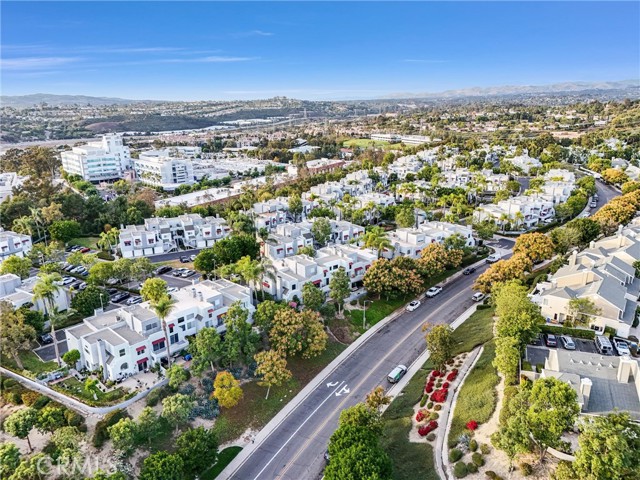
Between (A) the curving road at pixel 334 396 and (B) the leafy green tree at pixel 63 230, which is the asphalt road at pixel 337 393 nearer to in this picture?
(A) the curving road at pixel 334 396

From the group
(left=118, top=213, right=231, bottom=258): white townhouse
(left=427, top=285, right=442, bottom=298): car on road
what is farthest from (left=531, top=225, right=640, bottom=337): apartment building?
(left=118, top=213, right=231, bottom=258): white townhouse

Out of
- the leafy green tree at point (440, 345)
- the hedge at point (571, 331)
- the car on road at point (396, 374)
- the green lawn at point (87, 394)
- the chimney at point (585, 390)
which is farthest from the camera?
the hedge at point (571, 331)

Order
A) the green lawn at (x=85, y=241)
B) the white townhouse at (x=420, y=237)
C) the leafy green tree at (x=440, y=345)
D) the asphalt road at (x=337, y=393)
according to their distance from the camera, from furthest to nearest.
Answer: the green lawn at (x=85, y=241)
the white townhouse at (x=420, y=237)
the leafy green tree at (x=440, y=345)
the asphalt road at (x=337, y=393)

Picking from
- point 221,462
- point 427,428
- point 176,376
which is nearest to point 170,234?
point 176,376

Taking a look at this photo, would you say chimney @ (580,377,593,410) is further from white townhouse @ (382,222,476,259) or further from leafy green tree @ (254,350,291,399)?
white townhouse @ (382,222,476,259)

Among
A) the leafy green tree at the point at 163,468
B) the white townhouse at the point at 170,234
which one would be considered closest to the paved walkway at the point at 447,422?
the leafy green tree at the point at 163,468

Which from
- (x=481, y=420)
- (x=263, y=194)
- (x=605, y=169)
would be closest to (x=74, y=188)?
(x=263, y=194)

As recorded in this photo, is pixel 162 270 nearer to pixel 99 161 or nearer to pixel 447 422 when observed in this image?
pixel 447 422
